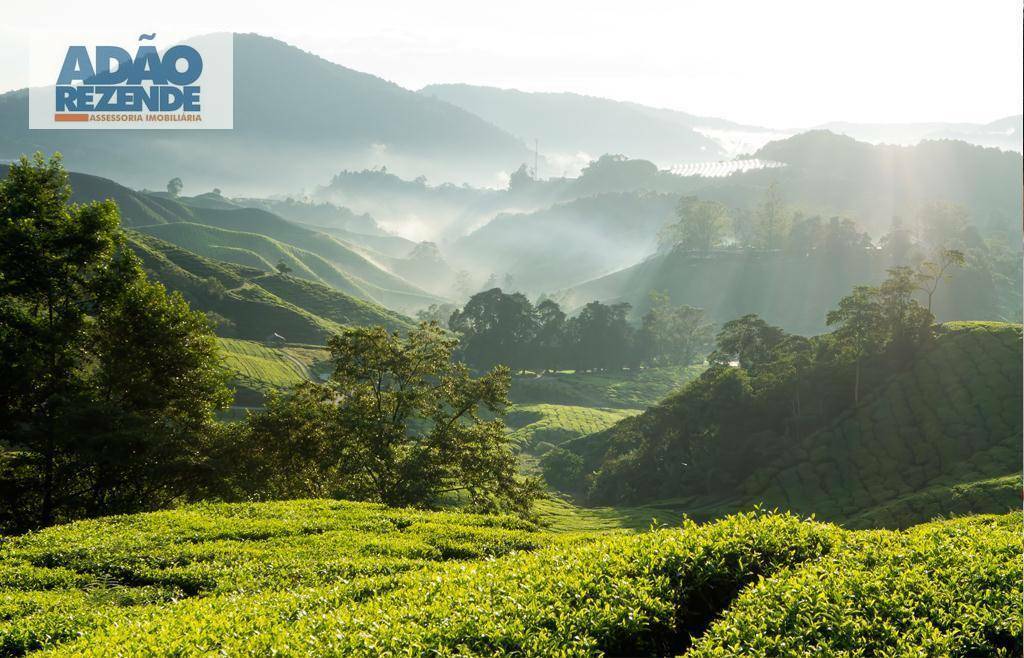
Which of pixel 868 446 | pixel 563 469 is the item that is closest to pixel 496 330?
pixel 563 469

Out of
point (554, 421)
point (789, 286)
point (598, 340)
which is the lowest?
point (554, 421)

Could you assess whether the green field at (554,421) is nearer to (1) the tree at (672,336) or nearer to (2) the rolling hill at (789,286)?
(1) the tree at (672,336)

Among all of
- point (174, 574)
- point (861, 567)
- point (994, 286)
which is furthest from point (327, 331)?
point (994, 286)

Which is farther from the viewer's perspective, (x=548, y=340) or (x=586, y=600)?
(x=548, y=340)

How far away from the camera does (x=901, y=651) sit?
24.8 feet

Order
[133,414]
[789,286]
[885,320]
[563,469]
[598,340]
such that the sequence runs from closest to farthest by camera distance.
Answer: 1. [133,414]
2. [885,320]
3. [563,469]
4. [598,340]
5. [789,286]

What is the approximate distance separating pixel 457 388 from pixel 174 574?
21246 mm

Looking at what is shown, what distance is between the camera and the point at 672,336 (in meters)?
158

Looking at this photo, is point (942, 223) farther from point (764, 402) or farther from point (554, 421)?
point (764, 402)

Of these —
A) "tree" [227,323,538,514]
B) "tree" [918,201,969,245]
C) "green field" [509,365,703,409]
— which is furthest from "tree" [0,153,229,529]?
"tree" [918,201,969,245]

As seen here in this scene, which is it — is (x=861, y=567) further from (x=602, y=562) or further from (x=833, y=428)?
(x=833, y=428)

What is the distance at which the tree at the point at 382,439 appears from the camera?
31.9 meters

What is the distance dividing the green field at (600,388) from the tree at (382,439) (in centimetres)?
9063

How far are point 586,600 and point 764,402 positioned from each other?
67.2m
